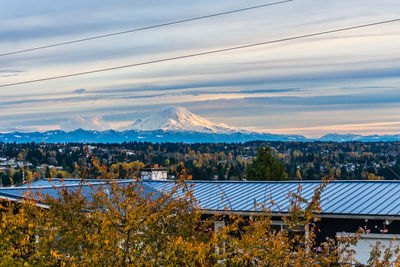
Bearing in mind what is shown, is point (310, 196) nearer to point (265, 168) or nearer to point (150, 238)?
point (150, 238)

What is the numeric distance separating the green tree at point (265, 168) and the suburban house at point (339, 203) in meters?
24.3


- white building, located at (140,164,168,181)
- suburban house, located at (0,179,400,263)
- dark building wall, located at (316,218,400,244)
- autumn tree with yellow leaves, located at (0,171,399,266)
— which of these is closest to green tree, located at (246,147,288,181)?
white building, located at (140,164,168,181)

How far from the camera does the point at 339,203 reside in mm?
22906

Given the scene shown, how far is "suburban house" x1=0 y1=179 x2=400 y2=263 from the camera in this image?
2131 centimetres

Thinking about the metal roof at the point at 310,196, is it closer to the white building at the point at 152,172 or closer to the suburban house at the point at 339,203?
the suburban house at the point at 339,203

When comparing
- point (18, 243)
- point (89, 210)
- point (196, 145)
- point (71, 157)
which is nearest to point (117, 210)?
point (89, 210)

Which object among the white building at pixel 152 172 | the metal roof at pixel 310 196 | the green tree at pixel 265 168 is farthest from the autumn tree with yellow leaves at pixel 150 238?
the green tree at pixel 265 168

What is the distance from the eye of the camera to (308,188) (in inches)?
1013

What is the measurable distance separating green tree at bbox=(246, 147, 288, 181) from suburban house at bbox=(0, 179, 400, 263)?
79.6 ft

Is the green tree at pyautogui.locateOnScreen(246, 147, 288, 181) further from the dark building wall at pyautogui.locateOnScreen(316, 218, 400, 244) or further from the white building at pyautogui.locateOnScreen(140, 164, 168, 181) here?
the dark building wall at pyautogui.locateOnScreen(316, 218, 400, 244)

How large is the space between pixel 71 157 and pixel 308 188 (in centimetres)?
12820

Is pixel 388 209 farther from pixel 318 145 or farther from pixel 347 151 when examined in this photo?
pixel 318 145

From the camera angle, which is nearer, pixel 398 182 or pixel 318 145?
pixel 398 182

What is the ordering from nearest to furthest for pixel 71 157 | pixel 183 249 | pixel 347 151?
pixel 183 249
pixel 71 157
pixel 347 151
